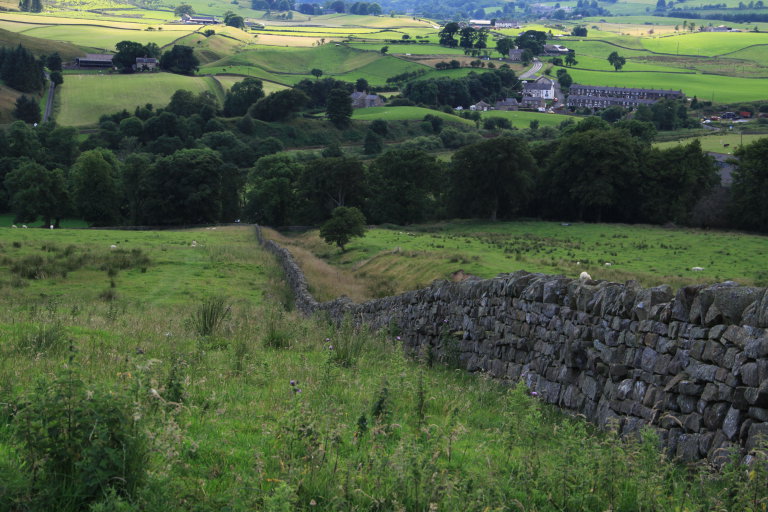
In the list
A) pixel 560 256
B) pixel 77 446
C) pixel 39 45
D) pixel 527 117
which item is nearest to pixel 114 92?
pixel 39 45

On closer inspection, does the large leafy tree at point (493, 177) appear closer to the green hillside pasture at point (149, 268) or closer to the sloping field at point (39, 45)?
the green hillside pasture at point (149, 268)

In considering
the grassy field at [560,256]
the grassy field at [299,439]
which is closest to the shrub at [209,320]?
the grassy field at [299,439]

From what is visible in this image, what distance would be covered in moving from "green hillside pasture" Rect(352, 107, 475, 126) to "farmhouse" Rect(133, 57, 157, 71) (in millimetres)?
52919

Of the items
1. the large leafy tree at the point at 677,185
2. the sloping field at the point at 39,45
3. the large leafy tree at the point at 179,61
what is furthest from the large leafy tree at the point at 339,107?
the large leafy tree at the point at 677,185

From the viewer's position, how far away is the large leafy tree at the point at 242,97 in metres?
135

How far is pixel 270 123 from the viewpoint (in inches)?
5148

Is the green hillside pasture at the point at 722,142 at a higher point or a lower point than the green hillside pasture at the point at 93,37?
lower

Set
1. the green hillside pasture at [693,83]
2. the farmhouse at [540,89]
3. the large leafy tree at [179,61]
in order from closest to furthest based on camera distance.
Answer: the green hillside pasture at [693,83]
the large leafy tree at [179,61]
the farmhouse at [540,89]

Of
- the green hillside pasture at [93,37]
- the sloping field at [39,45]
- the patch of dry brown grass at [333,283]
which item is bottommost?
the patch of dry brown grass at [333,283]

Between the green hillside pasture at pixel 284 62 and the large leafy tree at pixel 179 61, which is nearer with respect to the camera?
the large leafy tree at pixel 179 61

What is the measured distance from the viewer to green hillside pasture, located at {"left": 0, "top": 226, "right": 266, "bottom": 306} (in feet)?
80.0

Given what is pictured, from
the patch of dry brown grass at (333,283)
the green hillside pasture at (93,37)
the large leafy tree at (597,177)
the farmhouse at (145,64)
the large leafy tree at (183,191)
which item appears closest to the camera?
the patch of dry brown grass at (333,283)

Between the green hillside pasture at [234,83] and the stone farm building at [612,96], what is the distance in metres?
68.9

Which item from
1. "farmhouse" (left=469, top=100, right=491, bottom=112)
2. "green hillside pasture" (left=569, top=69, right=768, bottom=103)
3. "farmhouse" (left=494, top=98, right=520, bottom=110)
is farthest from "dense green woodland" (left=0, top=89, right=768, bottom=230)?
"green hillside pasture" (left=569, top=69, right=768, bottom=103)
